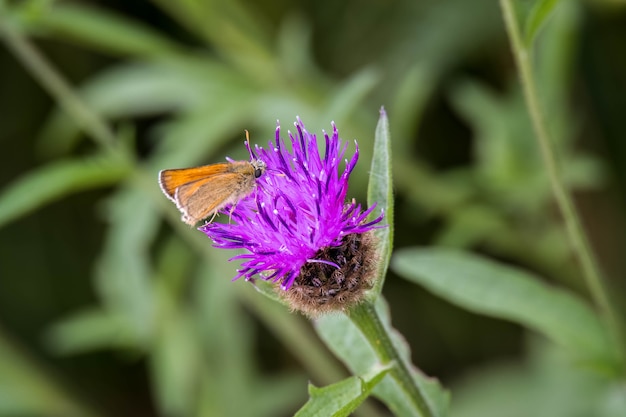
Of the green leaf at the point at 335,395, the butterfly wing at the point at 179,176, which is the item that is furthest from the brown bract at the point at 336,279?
the butterfly wing at the point at 179,176

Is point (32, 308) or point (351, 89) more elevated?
point (32, 308)

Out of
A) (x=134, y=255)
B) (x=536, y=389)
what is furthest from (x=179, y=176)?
(x=536, y=389)

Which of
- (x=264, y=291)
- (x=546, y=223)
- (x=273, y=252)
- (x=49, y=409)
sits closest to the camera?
(x=273, y=252)

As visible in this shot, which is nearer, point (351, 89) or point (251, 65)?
point (351, 89)

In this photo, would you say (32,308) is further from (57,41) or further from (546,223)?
(546,223)

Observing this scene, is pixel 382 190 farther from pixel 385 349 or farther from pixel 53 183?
pixel 53 183

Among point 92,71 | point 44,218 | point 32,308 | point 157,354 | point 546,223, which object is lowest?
point 546,223

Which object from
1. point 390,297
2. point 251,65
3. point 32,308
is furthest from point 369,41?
point 32,308

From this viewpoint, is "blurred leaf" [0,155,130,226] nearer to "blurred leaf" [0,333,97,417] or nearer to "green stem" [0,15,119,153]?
"green stem" [0,15,119,153]
